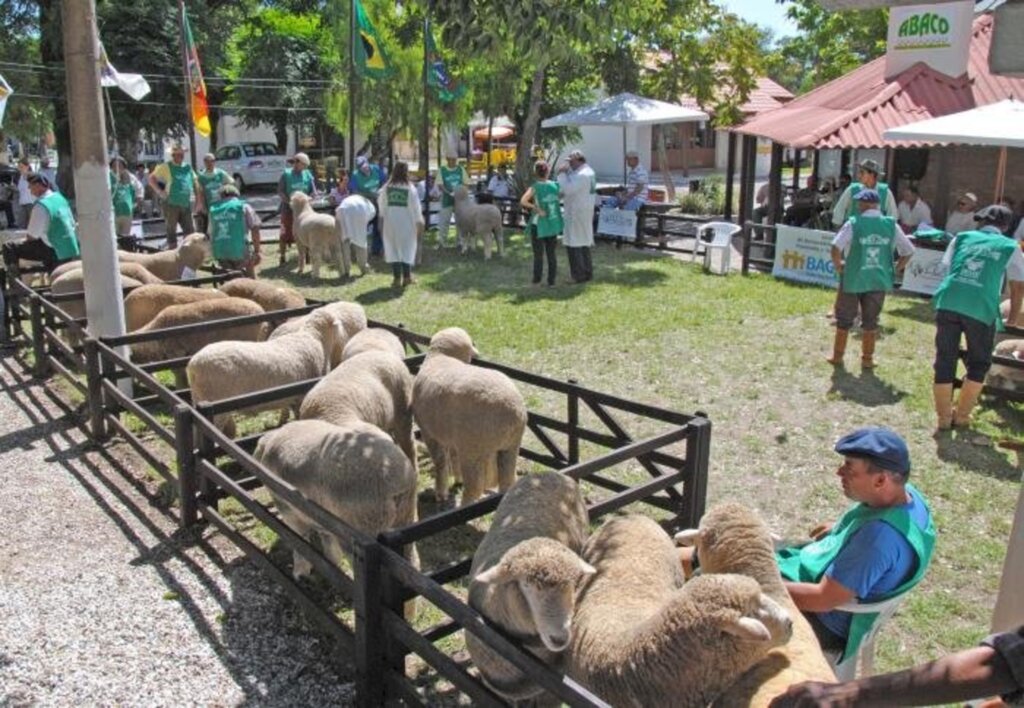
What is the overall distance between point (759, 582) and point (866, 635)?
0.55m

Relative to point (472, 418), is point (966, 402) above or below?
below

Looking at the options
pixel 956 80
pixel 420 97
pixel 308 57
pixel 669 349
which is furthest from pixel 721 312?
pixel 308 57

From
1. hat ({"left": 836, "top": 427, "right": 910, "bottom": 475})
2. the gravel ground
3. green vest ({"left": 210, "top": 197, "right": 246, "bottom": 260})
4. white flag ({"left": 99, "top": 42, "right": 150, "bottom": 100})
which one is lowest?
the gravel ground

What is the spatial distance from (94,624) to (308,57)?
39278mm

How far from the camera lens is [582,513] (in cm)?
367

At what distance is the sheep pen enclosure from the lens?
10.9 feet

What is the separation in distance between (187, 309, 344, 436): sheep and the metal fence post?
0.73m

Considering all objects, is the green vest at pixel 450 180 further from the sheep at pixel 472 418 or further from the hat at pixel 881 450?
the hat at pixel 881 450

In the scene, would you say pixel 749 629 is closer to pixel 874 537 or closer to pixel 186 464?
pixel 874 537

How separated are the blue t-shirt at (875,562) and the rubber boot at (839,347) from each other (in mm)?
6081

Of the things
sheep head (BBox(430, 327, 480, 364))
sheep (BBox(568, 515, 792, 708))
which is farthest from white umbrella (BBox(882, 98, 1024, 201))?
sheep (BBox(568, 515, 792, 708))

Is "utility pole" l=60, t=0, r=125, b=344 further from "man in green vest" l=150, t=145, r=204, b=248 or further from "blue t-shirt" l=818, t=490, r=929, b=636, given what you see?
"man in green vest" l=150, t=145, r=204, b=248

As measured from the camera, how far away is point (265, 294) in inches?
340

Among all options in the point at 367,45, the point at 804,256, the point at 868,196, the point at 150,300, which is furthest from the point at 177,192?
the point at 868,196
